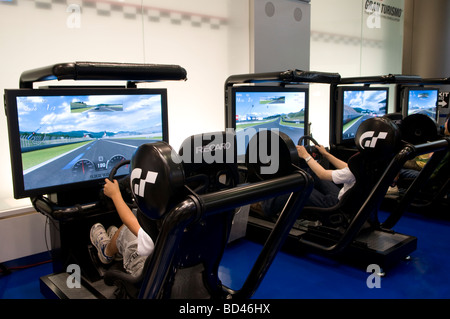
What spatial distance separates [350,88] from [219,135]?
139 inches

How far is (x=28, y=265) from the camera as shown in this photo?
3.40 metres

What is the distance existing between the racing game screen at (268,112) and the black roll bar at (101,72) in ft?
3.80

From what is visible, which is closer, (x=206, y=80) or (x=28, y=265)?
(x=28, y=265)

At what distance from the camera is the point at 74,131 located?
263 centimetres

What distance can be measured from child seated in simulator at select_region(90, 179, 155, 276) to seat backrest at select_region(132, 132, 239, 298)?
19 centimetres

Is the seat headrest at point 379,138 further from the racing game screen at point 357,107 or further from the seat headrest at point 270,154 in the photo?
the racing game screen at point 357,107

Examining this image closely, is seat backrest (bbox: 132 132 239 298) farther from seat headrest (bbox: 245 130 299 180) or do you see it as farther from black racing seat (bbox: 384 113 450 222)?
black racing seat (bbox: 384 113 450 222)

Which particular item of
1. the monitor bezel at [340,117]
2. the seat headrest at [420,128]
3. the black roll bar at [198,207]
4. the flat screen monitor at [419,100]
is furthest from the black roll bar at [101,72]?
the flat screen monitor at [419,100]

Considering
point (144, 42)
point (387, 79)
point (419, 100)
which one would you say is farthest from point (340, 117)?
point (144, 42)

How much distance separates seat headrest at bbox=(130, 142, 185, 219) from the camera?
1.35m

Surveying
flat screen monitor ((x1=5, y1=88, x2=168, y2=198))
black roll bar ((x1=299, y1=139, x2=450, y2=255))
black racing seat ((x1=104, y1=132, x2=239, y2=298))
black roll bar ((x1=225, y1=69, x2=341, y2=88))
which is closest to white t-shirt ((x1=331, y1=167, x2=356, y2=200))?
black roll bar ((x1=299, y1=139, x2=450, y2=255))

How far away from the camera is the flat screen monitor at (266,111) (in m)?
3.77
